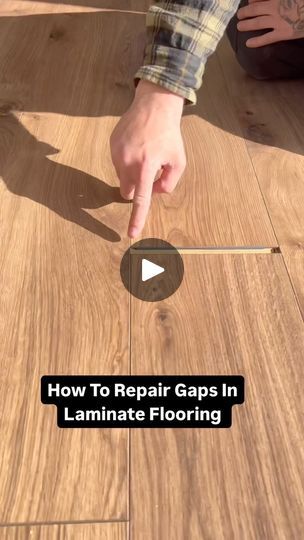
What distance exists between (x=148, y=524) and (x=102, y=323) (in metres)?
0.26

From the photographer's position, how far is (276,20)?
1.27 m

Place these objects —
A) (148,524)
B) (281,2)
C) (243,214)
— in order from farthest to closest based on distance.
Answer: (281,2) < (243,214) < (148,524)

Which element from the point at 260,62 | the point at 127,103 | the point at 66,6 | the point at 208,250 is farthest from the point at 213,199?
the point at 66,6

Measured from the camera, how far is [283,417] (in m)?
0.66

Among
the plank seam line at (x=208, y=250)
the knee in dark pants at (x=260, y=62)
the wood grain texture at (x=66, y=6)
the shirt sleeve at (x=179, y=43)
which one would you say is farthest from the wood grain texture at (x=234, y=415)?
the wood grain texture at (x=66, y=6)

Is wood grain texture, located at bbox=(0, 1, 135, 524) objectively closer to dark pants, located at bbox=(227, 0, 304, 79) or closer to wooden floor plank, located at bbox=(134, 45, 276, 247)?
wooden floor plank, located at bbox=(134, 45, 276, 247)

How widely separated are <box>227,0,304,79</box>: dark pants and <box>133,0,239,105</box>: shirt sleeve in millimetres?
469

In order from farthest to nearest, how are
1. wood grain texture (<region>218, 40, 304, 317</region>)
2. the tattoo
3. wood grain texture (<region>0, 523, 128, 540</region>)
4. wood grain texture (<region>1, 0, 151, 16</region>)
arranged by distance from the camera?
wood grain texture (<region>1, 0, 151, 16</region>) → the tattoo → wood grain texture (<region>218, 40, 304, 317</region>) → wood grain texture (<region>0, 523, 128, 540</region>)

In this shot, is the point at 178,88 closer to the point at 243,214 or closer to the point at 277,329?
the point at 243,214

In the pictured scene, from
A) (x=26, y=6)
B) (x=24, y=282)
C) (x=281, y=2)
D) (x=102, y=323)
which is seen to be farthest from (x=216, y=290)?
(x=26, y=6)

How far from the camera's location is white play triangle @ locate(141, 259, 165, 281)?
82 centimetres

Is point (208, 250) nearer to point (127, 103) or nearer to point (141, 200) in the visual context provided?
point (141, 200)

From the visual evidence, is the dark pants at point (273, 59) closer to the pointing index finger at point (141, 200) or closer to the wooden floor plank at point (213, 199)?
the wooden floor plank at point (213, 199)
